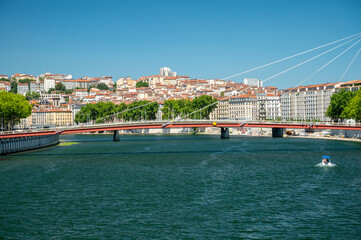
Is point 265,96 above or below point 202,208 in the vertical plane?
above

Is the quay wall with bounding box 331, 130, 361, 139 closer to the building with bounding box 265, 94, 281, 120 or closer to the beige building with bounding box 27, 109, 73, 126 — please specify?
the building with bounding box 265, 94, 281, 120

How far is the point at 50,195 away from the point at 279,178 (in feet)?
48.6

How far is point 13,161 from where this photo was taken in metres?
47.0

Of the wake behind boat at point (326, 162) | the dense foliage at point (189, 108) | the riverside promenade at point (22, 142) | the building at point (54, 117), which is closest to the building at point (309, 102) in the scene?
the dense foliage at point (189, 108)

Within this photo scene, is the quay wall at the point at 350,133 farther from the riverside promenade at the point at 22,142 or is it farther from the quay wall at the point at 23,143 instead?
the quay wall at the point at 23,143

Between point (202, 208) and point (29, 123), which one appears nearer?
point (202, 208)

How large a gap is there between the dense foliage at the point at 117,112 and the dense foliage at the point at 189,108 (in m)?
3.45

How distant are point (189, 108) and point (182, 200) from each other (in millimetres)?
96009

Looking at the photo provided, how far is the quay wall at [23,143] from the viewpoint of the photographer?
55.0m

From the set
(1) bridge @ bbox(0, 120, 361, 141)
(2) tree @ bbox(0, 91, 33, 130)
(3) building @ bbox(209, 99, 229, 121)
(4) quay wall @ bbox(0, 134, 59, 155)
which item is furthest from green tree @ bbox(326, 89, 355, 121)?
(3) building @ bbox(209, 99, 229, 121)

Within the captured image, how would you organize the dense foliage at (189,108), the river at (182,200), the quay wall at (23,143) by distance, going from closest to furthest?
the river at (182,200), the quay wall at (23,143), the dense foliage at (189,108)

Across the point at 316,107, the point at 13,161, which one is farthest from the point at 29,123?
the point at 13,161

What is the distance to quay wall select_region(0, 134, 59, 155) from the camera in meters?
55.0

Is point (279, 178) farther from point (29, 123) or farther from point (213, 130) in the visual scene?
point (29, 123)
